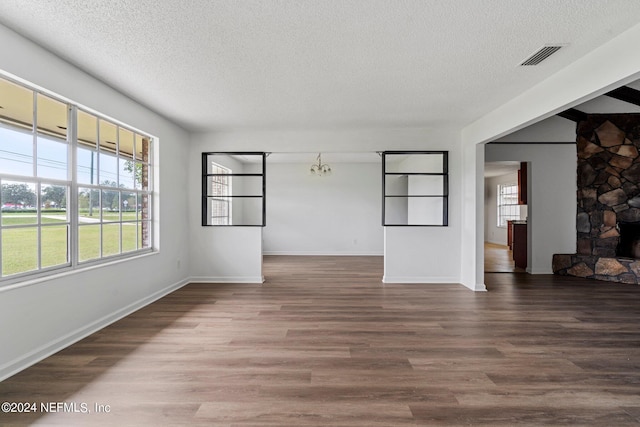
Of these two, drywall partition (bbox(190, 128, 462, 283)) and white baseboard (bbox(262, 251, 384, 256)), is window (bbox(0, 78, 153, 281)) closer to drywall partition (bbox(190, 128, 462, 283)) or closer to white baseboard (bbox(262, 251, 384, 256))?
drywall partition (bbox(190, 128, 462, 283))


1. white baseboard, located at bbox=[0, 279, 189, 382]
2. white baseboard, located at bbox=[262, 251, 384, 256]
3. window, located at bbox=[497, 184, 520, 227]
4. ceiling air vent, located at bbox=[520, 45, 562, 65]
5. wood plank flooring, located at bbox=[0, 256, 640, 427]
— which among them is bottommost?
wood plank flooring, located at bbox=[0, 256, 640, 427]

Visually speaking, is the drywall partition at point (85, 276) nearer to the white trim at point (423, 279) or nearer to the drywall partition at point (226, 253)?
the drywall partition at point (226, 253)

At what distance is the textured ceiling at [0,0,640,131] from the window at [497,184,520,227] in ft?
28.6

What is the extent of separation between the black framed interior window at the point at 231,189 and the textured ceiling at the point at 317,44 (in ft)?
6.98

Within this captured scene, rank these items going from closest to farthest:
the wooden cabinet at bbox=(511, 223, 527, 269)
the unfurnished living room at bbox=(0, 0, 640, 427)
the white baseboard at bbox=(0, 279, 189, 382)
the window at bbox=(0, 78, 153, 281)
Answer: the unfurnished living room at bbox=(0, 0, 640, 427) → the white baseboard at bbox=(0, 279, 189, 382) → the window at bbox=(0, 78, 153, 281) → the wooden cabinet at bbox=(511, 223, 527, 269)

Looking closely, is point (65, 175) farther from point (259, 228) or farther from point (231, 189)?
point (231, 189)

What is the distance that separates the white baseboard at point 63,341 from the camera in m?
2.33

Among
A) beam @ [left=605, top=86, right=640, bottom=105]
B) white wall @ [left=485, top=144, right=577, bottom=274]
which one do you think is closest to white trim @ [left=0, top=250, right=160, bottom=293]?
white wall @ [left=485, top=144, right=577, bottom=274]

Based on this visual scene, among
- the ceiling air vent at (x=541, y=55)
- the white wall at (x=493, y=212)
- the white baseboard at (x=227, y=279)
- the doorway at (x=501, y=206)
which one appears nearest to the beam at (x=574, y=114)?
the ceiling air vent at (x=541, y=55)

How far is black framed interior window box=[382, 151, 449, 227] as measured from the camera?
5.45m

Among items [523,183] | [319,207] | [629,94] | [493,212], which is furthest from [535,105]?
[493,212]

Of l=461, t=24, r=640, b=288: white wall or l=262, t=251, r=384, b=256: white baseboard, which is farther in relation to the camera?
l=262, t=251, r=384, b=256: white baseboard

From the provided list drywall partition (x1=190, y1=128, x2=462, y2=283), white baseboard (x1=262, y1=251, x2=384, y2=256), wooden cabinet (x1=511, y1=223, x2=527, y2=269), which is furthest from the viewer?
white baseboard (x1=262, y1=251, x2=384, y2=256)

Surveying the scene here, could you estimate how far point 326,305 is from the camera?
4137mm
